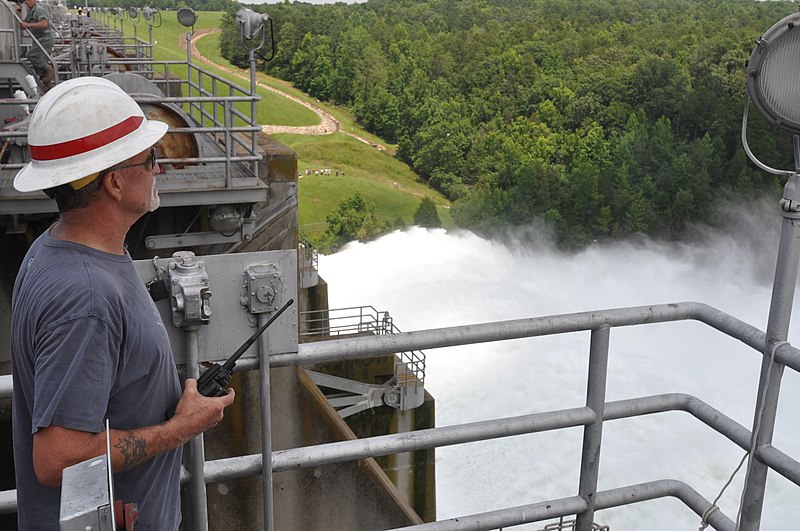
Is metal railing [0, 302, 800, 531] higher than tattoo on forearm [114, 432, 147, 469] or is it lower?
lower

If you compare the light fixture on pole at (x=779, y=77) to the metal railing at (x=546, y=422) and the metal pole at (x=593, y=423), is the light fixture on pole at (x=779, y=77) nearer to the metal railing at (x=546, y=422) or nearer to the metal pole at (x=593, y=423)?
the metal railing at (x=546, y=422)

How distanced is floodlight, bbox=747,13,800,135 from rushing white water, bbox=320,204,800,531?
21.9 metres

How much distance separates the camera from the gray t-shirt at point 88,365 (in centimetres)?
177

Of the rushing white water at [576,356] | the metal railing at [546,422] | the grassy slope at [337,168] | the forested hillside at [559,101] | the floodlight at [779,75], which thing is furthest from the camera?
the grassy slope at [337,168]

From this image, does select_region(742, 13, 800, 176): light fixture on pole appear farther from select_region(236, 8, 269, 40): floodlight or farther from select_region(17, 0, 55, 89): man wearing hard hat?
select_region(17, 0, 55, 89): man wearing hard hat

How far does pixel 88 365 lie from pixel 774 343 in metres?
2.10

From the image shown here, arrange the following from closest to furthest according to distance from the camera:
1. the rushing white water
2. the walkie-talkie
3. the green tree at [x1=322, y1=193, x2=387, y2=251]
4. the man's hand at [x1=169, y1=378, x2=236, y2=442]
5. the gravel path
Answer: the man's hand at [x1=169, y1=378, x2=236, y2=442] < the walkie-talkie < the rushing white water < the green tree at [x1=322, y1=193, x2=387, y2=251] < the gravel path

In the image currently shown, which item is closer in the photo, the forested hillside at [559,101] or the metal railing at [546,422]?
the metal railing at [546,422]

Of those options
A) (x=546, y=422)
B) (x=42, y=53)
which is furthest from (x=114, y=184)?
(x=42, y=53)

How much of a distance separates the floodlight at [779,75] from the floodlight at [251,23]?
22.7 feet

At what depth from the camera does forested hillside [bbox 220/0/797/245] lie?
6216cm

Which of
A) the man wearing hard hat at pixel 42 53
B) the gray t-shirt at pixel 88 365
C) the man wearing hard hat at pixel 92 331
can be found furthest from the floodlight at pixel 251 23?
the gray t-shirt at pixel 88 365

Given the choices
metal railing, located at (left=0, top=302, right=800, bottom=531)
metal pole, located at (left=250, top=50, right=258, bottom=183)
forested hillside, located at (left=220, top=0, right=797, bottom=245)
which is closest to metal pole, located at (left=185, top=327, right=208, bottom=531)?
metal railing, located at (left=0, top=302, right=800, bottom=531)

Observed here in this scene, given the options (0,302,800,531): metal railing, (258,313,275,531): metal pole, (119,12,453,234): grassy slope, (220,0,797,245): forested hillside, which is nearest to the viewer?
(258,313,275,531): metal pole
